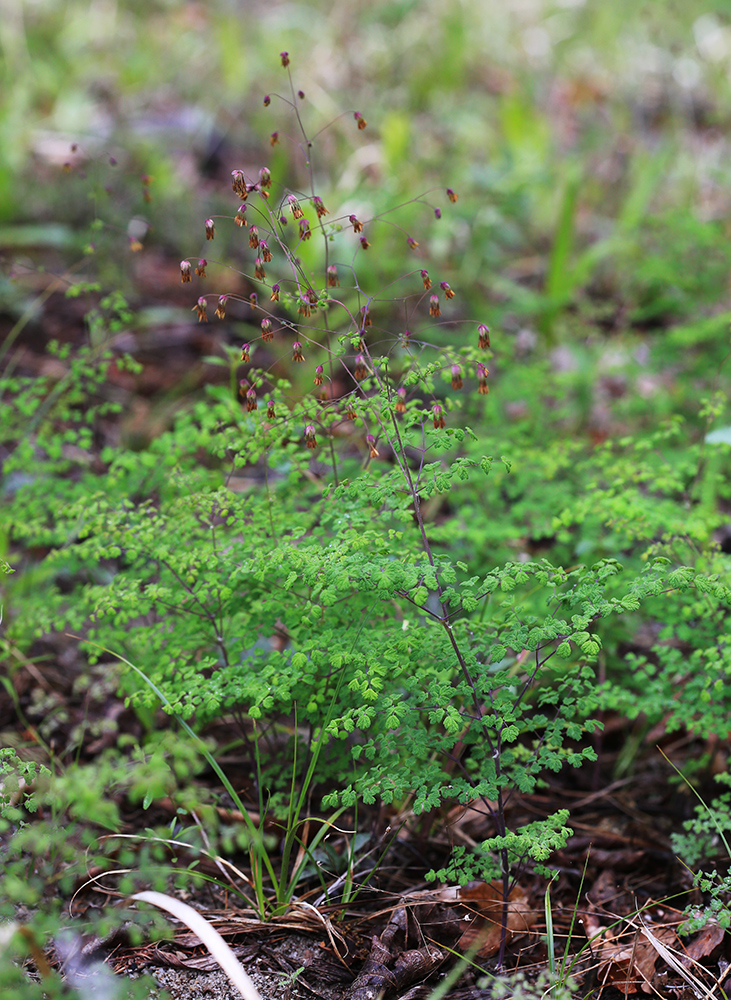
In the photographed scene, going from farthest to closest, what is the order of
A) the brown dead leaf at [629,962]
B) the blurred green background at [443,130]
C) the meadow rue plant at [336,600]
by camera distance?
Result: 1. the blurred green background at [443,130]
2. the brown dead leaf at [629,962]
3. the meadow rue plant at [336,600]

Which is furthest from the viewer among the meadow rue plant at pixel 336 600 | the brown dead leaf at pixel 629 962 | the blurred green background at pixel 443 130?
the blurred green background at pixel 443 130

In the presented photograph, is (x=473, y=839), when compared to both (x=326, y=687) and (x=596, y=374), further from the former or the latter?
(x=596, y=374)

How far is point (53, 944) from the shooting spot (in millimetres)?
1589

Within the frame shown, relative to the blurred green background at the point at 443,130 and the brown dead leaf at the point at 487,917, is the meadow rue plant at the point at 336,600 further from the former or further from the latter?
the blurred green background at the point at 443,130

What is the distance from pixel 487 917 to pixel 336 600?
81cm

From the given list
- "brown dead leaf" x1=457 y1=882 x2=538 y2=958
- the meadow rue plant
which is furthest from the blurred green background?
"brown dead leaf" x1=457 y1=882 x2=538 y2=958

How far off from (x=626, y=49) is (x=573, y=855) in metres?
6.16

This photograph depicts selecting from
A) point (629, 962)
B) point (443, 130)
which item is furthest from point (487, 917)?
point (443, 130)

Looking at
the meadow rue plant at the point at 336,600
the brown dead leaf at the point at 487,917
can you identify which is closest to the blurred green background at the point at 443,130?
the meadow rue plant at the point at 336,600

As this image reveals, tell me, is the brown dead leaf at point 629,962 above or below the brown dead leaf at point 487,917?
below

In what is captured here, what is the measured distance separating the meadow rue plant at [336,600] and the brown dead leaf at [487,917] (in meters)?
0.07

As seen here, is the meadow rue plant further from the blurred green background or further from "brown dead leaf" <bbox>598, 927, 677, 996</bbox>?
the blurred green background

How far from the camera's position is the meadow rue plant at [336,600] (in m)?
1.49

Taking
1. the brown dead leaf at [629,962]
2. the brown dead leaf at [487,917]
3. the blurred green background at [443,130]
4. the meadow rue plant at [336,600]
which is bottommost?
the brown dead leaf at [629,962]
